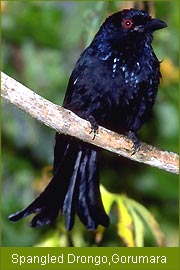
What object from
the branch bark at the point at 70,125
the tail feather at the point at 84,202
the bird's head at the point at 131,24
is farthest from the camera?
the tail feather at the point at 84,202

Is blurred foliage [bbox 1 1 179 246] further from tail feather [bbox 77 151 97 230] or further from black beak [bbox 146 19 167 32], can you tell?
black beak [bbox 146 19 167 32]

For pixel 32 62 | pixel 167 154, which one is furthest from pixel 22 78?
pixel 167 154

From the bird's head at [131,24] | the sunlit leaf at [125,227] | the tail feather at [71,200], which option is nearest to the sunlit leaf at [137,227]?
the sunlit leaf at [125,227]

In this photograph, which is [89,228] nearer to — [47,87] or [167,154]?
[167,154]

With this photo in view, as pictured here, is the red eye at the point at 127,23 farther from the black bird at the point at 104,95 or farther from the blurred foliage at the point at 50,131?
the blurred foliage at the point at 50,131

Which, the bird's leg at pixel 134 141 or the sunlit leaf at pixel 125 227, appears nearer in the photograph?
the bird's leg at pixel 134 141

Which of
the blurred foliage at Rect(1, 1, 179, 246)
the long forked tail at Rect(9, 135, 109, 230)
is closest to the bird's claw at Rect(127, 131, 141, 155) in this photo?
the long forked tail at Rect(9, 135, 109, 230)

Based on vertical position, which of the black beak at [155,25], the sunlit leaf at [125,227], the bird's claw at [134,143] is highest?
the black beak at [155,25]
